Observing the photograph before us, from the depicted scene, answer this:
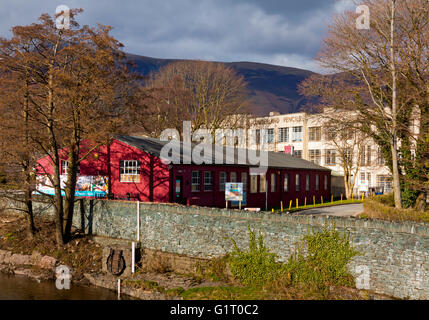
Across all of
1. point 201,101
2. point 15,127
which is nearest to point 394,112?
point 15,127

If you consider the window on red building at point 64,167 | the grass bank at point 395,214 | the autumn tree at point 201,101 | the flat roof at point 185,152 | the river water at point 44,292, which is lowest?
the river water at point 44,292

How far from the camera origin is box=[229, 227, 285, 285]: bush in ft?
52.1

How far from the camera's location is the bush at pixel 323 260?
14508mm

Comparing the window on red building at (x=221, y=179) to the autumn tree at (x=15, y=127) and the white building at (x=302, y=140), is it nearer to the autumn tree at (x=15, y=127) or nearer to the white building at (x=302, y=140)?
the autumn tree at (x=15, y=127)

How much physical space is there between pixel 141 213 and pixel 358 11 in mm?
18694

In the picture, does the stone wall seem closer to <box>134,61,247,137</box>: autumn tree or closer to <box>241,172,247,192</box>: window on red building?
<box>241,172,247,192</box>: window on red building

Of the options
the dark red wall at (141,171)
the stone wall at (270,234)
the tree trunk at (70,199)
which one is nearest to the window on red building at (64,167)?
the dark red wall at (141,171)

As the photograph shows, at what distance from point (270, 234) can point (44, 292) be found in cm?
1034

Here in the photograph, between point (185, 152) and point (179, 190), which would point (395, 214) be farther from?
point (185, 152)

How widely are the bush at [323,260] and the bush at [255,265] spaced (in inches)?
29.2

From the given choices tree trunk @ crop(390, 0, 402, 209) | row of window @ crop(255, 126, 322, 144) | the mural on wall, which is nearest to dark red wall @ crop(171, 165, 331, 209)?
the mural on wall

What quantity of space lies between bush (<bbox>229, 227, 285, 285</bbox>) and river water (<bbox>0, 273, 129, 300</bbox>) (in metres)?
4.97

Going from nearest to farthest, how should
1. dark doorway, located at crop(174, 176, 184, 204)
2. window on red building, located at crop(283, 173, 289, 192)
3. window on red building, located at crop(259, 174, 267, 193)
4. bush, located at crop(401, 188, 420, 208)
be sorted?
bush, located at crop(401, 188, 420, 208), dark doorway, located at crop(174, 176, 184, 204), window on red building, located at crop(259, 174, 267, 193), window on red building, located at crop(283, 173, 289, 192)
